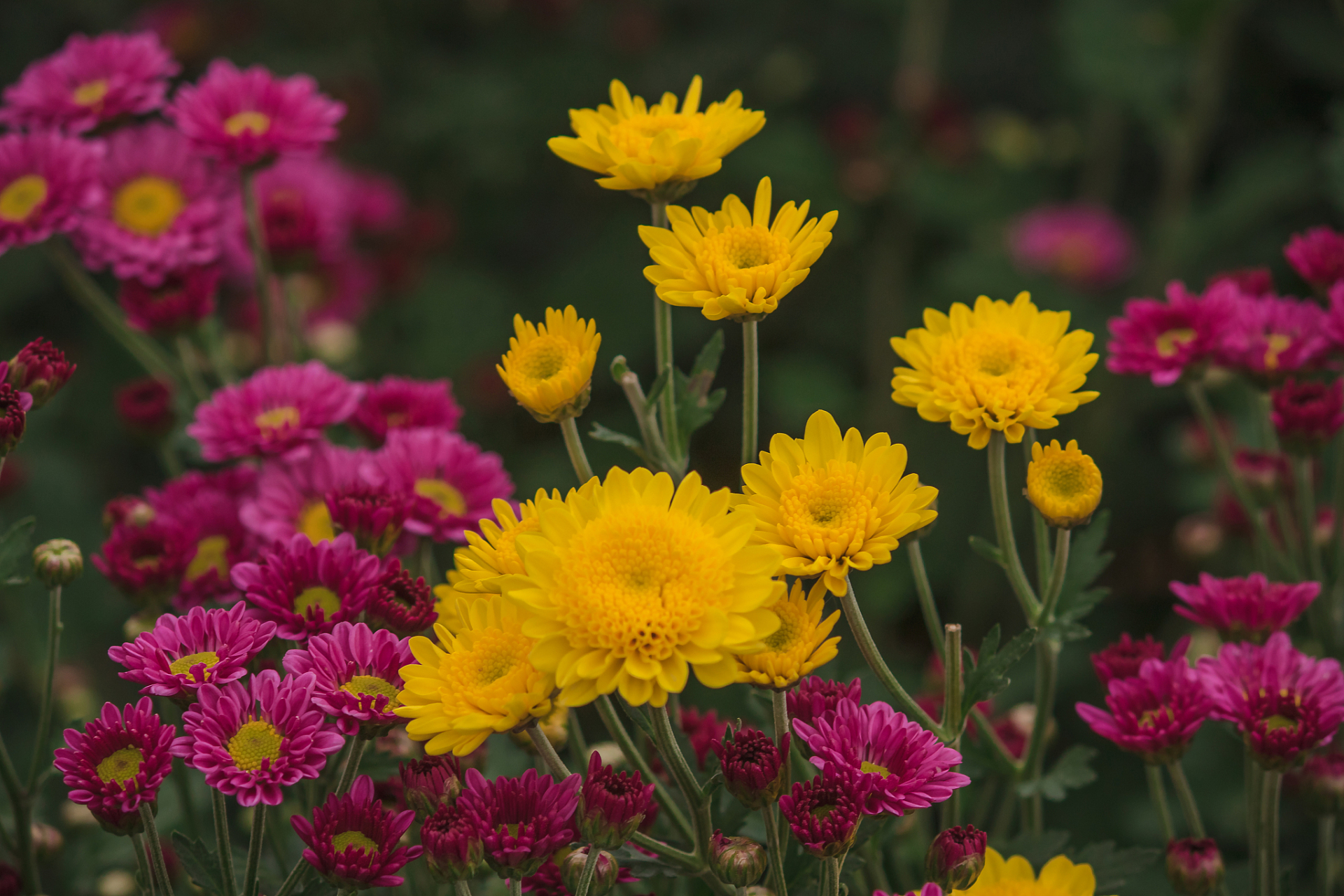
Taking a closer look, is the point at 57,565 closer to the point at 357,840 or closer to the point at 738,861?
the point at 357,840

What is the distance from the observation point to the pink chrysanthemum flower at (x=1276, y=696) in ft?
2.28

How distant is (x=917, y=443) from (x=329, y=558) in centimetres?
128

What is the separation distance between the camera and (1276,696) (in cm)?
72

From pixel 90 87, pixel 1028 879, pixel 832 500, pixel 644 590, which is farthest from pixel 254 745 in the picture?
pixel 90 87

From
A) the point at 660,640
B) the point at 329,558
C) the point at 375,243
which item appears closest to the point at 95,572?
the point at 375,243

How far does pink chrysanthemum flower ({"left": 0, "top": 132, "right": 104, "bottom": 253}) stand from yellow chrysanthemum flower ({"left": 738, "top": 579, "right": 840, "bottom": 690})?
0.74 m

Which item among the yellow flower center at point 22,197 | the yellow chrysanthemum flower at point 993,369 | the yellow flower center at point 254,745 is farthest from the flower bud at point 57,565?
the yellow chrysanthemum flower at point 993,369

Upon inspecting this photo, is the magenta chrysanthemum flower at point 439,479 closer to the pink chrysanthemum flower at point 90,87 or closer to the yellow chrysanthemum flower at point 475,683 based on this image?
the yellow chrysanthemum flower at point 475,683

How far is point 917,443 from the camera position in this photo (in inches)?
72.9

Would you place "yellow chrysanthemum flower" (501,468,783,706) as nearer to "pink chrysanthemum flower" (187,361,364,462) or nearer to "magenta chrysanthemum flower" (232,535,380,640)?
"magenta chrysanthemum flower" (232,535,380,640)

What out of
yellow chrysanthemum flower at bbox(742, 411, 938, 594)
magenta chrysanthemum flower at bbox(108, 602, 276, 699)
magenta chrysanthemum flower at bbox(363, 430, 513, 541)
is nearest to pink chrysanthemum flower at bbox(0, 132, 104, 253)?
magenta chrysanthemum flower at bbox(363, 430, 513, 541)

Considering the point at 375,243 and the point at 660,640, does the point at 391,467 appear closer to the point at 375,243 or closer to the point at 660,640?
the point at 660,640

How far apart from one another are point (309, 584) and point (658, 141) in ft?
1.20

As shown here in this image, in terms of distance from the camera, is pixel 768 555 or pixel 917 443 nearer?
pixel 768 555
